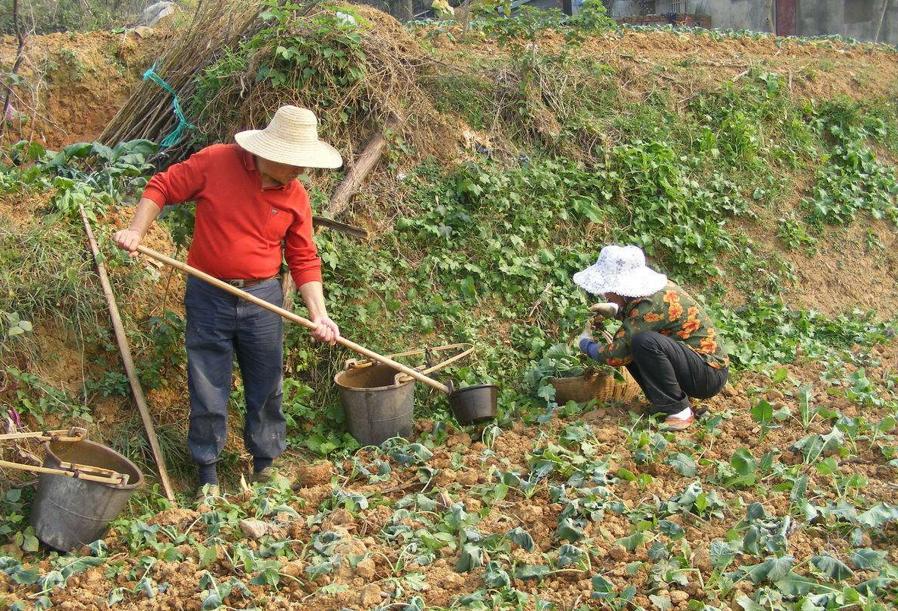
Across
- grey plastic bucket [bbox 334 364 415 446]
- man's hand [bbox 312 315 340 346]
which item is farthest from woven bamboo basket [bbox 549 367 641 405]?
man's hand [bbox 312 315 340 346]

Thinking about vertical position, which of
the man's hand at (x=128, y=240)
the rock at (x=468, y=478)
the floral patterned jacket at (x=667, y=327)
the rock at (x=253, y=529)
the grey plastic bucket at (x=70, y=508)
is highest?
the man's hand at (x=128, y=240)

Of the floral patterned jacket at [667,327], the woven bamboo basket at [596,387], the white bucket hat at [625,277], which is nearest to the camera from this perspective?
the white bucket hat at [625,277]

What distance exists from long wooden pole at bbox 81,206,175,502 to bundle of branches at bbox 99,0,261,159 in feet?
6.37

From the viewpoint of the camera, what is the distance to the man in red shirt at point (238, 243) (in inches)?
181

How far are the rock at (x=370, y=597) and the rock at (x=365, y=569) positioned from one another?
0.14 m

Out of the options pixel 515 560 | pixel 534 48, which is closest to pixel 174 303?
pixel 515 560

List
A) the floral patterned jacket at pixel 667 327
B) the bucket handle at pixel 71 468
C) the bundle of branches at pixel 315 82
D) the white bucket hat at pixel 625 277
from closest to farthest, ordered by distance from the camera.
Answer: the bucket handle at pixel 71 468, the white bucket hat at pixel 625 277, the floral patterned jacket at pixel 667 327, the bundle of branches at pixel 315 82

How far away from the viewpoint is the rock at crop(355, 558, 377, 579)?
3887 millimetres

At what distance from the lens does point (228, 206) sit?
4.61 metres

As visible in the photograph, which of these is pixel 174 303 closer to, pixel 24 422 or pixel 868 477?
pixel 24 422

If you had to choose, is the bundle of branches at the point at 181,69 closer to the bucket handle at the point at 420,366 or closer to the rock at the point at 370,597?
the bucket handle at the point at 420,366

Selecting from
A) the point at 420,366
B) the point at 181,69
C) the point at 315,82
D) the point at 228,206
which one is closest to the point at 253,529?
the point at 228,206

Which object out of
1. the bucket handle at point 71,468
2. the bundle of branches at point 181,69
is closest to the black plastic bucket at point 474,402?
the bucket handle at point 71,468

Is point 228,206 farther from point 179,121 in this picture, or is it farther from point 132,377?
point 179,121
